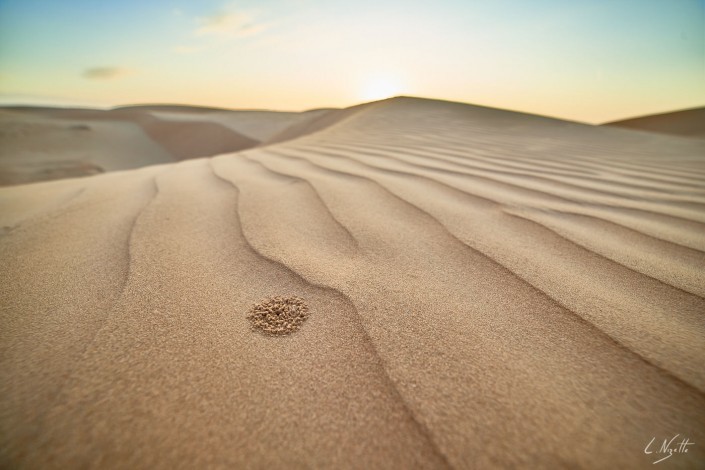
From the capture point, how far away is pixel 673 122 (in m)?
11.5

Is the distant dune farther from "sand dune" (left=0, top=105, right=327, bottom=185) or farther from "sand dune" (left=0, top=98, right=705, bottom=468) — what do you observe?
"sand dune" (left=0, top=105, right=327, bottom=185)

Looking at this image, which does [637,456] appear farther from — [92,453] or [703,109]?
[703,109]

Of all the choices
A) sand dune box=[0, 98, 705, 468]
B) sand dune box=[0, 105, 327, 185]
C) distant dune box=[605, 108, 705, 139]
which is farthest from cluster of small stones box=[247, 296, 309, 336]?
distant dune box=[605, 108, 705, 139]

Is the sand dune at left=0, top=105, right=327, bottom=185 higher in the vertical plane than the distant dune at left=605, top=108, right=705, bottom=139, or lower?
lower

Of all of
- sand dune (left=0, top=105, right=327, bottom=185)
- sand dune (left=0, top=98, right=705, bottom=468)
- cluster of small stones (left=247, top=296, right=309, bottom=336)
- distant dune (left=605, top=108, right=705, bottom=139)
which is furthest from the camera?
distant dune (left=605, top=108, right=705, bottom=139)

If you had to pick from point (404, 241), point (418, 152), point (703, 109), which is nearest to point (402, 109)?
point (418, 152)

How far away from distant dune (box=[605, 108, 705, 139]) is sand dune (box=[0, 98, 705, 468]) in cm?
Result: 1301

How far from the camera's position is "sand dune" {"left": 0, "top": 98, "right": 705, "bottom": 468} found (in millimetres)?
478

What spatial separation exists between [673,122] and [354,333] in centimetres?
1619

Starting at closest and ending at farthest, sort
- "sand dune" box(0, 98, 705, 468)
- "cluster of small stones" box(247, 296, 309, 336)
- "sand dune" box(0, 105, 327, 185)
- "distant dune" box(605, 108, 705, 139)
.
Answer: "sand dune" box(0, 98, 705, 468)
"cluster of small stones" box(247, 296, 309, 336)
"sand dune" box(0, 105, 327, 185)
"distant dune" box(605, 108, 705, 139)

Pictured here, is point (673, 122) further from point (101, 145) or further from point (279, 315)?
point (101, 145)

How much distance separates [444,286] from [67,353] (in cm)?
81

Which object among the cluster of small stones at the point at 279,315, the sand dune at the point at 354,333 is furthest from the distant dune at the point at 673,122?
the cluster of small stones at the point at 279,315

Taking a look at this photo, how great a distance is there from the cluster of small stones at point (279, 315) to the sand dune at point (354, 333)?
23mm
